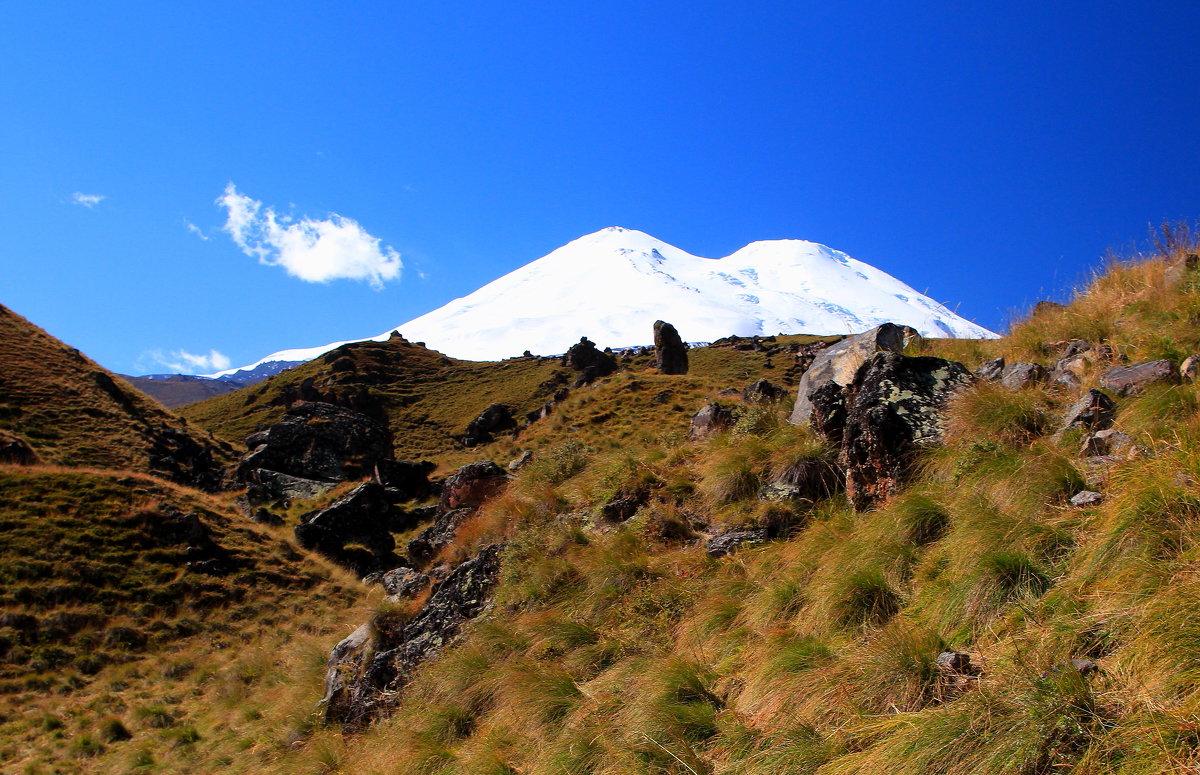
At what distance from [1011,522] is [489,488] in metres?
8.91

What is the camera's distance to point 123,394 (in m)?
38.6

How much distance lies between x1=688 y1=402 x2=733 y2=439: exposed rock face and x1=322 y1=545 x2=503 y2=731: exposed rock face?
12.6 ft

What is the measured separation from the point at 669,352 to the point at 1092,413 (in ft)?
152

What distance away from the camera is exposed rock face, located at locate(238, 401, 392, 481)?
33.8m

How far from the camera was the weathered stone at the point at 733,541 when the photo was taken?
683 centimetres

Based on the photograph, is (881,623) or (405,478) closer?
(881,623)

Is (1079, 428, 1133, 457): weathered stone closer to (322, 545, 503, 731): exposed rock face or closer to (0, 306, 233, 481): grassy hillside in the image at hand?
(322, 545, 503, 731): exposed rock face

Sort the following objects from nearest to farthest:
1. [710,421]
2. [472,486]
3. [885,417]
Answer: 1. [885,417]
2. [710,421]
3. [472,486]

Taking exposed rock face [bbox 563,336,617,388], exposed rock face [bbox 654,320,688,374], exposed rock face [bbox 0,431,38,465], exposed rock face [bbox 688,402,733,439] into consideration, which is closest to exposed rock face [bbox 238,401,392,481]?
exposed rock face [bbox 0,431,38,465]

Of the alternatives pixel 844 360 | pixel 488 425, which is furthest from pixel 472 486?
pixel 488 425

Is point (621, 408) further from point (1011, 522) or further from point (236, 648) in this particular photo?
point (1011, 522)

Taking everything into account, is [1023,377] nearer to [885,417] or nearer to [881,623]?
[885,417]

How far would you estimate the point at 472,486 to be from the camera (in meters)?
12.0

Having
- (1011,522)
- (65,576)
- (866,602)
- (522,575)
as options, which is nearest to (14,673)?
(65,576)
